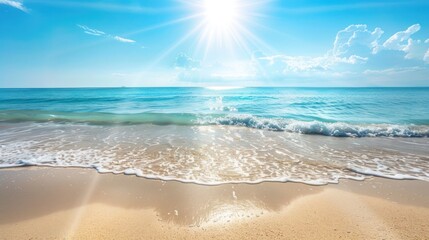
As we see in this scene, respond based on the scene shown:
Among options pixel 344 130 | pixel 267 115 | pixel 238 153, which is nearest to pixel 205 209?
pixel 238 153

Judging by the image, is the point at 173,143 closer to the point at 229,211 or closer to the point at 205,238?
the point at 229,211

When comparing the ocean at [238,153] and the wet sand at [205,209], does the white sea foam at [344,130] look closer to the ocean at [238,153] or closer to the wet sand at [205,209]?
the ocean at [238,153]

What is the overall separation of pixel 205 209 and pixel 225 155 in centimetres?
309

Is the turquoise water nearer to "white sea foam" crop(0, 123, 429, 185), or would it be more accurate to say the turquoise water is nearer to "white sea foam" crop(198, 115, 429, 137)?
"white sea foam" crop(198, 115, 429, 137)

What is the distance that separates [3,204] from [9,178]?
1476mm

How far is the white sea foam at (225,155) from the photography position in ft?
16.8

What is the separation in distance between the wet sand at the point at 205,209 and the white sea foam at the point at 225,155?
0.51 meters

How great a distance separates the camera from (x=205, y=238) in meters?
2.86

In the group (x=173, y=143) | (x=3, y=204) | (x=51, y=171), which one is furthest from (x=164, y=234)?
(x=173, y=143)

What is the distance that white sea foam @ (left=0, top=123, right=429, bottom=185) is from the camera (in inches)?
202

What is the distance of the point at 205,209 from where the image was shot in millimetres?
3580

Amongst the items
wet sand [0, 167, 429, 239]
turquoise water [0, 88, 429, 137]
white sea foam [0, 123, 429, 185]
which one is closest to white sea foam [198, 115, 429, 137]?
turquoise water [0, 88, 429, 137]

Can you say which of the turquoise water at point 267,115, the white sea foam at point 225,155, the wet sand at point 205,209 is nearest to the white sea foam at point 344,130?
the turquoise water at point 267,115

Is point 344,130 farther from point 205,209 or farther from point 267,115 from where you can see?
point 205,209
